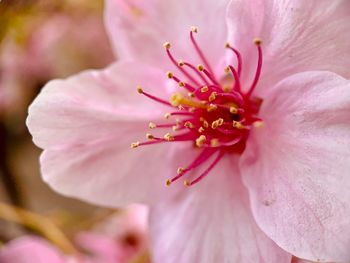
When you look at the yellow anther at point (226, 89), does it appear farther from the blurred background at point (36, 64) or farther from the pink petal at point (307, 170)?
the blurred background at point (36, 64)

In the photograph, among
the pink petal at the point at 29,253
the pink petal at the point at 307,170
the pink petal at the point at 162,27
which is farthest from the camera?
the pink petal at the point at 29,253

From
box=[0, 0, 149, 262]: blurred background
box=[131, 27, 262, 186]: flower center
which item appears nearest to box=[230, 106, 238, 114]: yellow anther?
box=[131, 27, 262, 186]: flower center

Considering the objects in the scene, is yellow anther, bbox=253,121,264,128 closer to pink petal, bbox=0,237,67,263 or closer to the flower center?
the flower center

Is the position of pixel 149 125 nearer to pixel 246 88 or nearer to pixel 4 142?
pixel 246 88

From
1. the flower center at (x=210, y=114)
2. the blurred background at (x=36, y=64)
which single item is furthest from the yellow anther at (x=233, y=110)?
the blurred background at (x=36, y=64)

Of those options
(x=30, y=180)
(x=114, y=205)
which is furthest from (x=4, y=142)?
(x=114, y=205)
